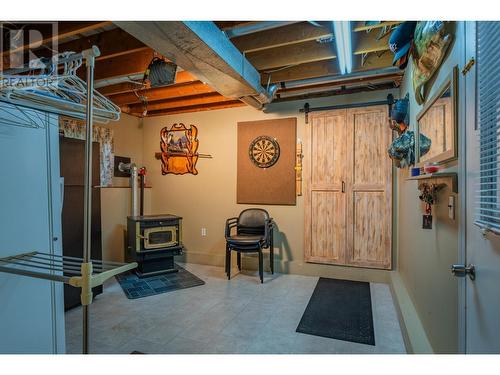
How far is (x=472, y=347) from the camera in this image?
1.15m

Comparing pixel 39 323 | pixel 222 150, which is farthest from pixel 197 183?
pixel 39 323

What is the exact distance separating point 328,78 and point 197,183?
2585 millimetres

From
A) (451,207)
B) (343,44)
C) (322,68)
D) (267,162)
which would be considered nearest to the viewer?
(451,207)

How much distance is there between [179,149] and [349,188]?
2.77m

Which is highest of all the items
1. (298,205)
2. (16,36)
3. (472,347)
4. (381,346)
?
(16,36)

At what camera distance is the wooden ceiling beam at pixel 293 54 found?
2.76 m

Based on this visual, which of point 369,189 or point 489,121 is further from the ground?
point 489,121

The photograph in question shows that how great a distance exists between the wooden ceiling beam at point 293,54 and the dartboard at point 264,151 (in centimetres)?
126

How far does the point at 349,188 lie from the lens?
3.76 m

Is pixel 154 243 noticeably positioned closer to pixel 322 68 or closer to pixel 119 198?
pixel 119 198

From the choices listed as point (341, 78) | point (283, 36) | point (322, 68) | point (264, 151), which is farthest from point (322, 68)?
point (264, 151)
